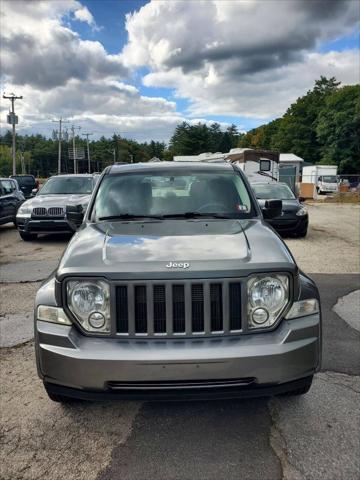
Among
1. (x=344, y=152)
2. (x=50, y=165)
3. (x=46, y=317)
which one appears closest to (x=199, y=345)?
(x=46, y=317)

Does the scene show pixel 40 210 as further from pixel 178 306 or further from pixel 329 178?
pixel 329 178

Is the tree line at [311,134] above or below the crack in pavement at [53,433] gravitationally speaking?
above

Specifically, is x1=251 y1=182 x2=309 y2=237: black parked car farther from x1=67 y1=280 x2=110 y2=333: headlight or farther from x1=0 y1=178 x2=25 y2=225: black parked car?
x1=67 y1=280 x2=110 y2=333: headlight

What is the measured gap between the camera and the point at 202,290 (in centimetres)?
254

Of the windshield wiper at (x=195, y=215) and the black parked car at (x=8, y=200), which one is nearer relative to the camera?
the windshield wiper at (x=195, y=215)

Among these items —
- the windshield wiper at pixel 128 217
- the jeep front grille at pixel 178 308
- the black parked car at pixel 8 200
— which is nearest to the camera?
the jeep front grille at pixel 178 308

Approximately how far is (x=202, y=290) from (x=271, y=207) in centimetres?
212

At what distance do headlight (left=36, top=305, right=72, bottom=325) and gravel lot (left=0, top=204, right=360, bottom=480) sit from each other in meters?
0.80

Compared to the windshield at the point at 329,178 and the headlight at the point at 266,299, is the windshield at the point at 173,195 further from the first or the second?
the windshield at the point at 329,178

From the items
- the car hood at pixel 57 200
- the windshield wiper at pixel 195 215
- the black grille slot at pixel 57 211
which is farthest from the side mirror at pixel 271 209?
the black grille slot at pixel 57 211

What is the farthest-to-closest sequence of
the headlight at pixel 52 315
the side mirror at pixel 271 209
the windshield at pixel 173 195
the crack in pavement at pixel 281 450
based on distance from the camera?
the side mirror at pixel 271 209
the windshield at pixel 173 195
the headlight at pixel 52 315
the crack in pavement at pixel 281 450

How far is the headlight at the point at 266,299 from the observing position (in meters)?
2.59

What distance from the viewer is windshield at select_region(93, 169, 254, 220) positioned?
3.81 m

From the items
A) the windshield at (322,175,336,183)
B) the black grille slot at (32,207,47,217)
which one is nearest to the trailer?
the windshield at (322,175,336,183)
